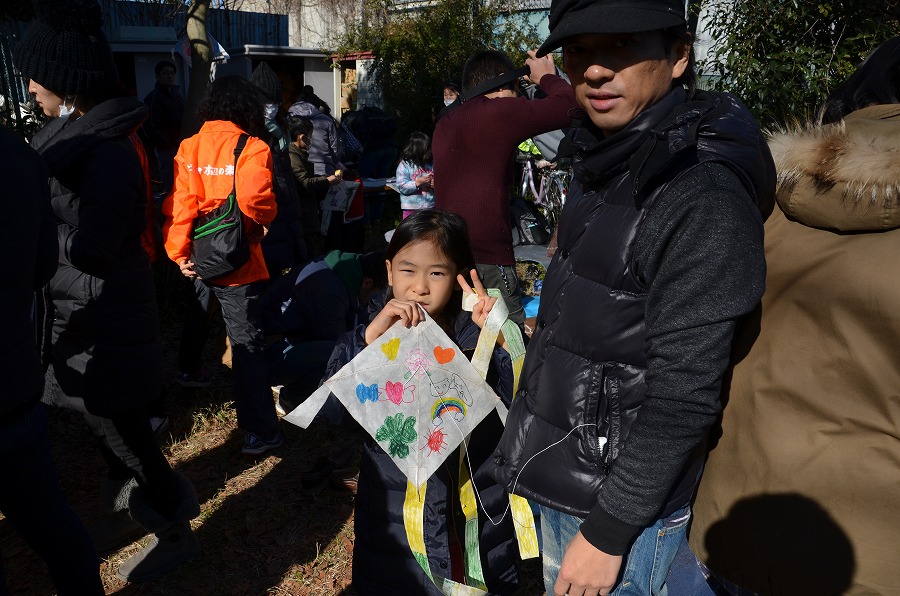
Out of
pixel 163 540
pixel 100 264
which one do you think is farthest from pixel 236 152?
pixel 163 540

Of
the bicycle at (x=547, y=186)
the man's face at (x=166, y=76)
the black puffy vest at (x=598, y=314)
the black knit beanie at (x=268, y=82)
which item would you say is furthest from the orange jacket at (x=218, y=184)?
the man's face at (x=166, y=76)

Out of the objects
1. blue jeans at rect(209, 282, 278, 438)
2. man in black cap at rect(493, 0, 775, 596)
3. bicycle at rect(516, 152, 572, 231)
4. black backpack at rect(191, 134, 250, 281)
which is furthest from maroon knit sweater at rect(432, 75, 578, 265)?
bicycle at rect(516, 152, 572, 231)

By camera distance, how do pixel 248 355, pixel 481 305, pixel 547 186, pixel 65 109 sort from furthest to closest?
1. pixel 547 186
2. pixel 248 355
3. pixel 65 109
4. pixel 481 305

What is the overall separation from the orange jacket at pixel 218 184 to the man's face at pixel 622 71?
2426 mm

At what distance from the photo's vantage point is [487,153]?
342 cm

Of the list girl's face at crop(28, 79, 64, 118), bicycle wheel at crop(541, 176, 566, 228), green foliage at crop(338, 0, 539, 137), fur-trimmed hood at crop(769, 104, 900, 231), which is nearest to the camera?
fur-trimmed hood at crop(769, 104, 900, 231)

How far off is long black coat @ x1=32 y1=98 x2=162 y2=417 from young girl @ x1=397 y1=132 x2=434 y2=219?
13.8ft

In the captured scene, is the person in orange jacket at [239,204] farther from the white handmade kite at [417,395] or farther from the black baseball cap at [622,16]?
the black baseball cap at [622,16]

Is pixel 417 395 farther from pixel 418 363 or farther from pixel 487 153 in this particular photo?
pixel 487 153

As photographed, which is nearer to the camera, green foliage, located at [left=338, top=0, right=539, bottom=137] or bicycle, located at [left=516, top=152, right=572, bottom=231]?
bicycle, located at [left=516, top=152, right=572, bottom=231]

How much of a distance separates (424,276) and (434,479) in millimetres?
607

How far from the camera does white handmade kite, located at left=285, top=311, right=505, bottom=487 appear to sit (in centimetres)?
187

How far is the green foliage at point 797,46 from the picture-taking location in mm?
4141

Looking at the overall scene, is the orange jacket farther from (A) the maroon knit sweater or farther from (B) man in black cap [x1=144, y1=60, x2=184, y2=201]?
(B) man in black cap [x1=144, y1=60, x2=184, y2=201]
